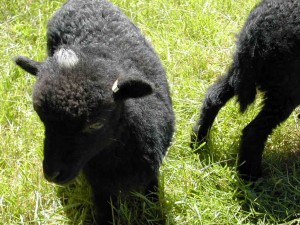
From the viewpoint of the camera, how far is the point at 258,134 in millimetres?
3852

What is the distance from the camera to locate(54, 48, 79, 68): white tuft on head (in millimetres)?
2867

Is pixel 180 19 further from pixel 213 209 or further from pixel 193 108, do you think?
pixel 213 209

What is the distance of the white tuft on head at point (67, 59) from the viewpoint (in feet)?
9.41

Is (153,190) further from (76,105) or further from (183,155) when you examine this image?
(76,105)

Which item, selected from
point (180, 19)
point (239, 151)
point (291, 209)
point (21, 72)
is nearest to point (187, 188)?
point (239, 151)

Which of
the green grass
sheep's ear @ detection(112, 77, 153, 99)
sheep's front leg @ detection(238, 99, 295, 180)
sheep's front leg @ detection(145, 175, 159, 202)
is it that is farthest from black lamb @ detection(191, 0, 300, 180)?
sheep's ear @ detection(112, 77, 153, 99)

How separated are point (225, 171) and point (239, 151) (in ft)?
0.72

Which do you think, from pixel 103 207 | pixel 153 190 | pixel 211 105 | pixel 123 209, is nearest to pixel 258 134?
pixel 211 105

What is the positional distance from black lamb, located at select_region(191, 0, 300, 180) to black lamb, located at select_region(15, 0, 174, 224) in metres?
0.65

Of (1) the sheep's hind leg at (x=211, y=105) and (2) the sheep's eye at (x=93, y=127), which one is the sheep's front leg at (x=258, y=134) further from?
(2) the sheep's eye at (x=93, y=127)

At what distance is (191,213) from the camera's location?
372 cm

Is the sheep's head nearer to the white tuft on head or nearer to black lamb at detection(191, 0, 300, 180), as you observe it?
the white tuft on head

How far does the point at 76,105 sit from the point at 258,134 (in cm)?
179

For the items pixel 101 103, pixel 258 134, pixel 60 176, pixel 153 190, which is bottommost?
pixel 153 190
